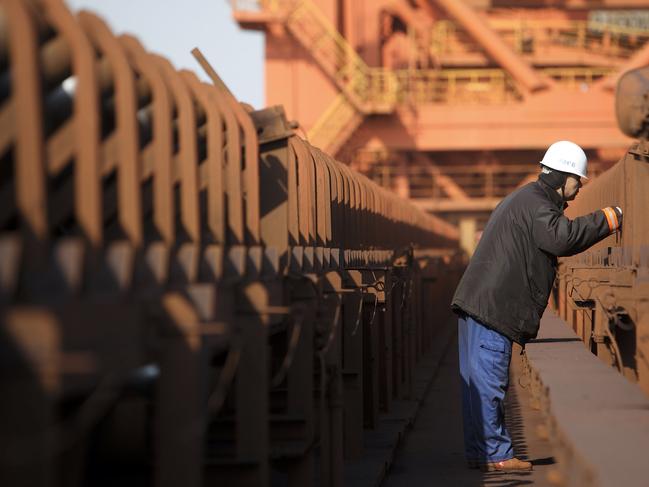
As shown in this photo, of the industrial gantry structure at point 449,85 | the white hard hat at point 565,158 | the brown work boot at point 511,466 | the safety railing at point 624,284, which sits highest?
the industrial gantry structure at point 449,85

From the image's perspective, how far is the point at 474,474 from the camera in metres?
9.42

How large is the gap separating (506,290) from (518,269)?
167 mm

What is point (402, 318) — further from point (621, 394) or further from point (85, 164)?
point (85, 164)

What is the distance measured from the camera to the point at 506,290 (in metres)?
9.26

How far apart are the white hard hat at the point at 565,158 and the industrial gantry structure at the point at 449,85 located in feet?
83.1

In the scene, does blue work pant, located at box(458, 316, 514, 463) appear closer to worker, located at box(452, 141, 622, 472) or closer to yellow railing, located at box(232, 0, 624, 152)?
worker, located at box(452, 141, 622, 472)

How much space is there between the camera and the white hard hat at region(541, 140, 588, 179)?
9.34 meters

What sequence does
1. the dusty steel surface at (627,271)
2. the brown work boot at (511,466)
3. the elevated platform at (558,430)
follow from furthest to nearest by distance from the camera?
the brown work boot at (511,466), the dusty steel surface at (627,271), the elevated platform at (558,430)

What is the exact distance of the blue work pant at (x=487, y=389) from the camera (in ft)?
30.5

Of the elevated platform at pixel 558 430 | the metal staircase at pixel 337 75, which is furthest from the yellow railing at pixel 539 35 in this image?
the elevated platform at pixel 558 430

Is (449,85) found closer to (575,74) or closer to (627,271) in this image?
(575,74)

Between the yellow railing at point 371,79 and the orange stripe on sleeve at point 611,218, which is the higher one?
the yellow railing at point 371,79

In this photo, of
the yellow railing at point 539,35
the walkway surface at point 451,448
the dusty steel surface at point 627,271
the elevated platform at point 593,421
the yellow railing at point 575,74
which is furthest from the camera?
the yellow railing at point 539,35

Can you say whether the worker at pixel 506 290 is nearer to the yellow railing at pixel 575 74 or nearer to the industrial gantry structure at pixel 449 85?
the industrial gantry structure at pixel 449 85
